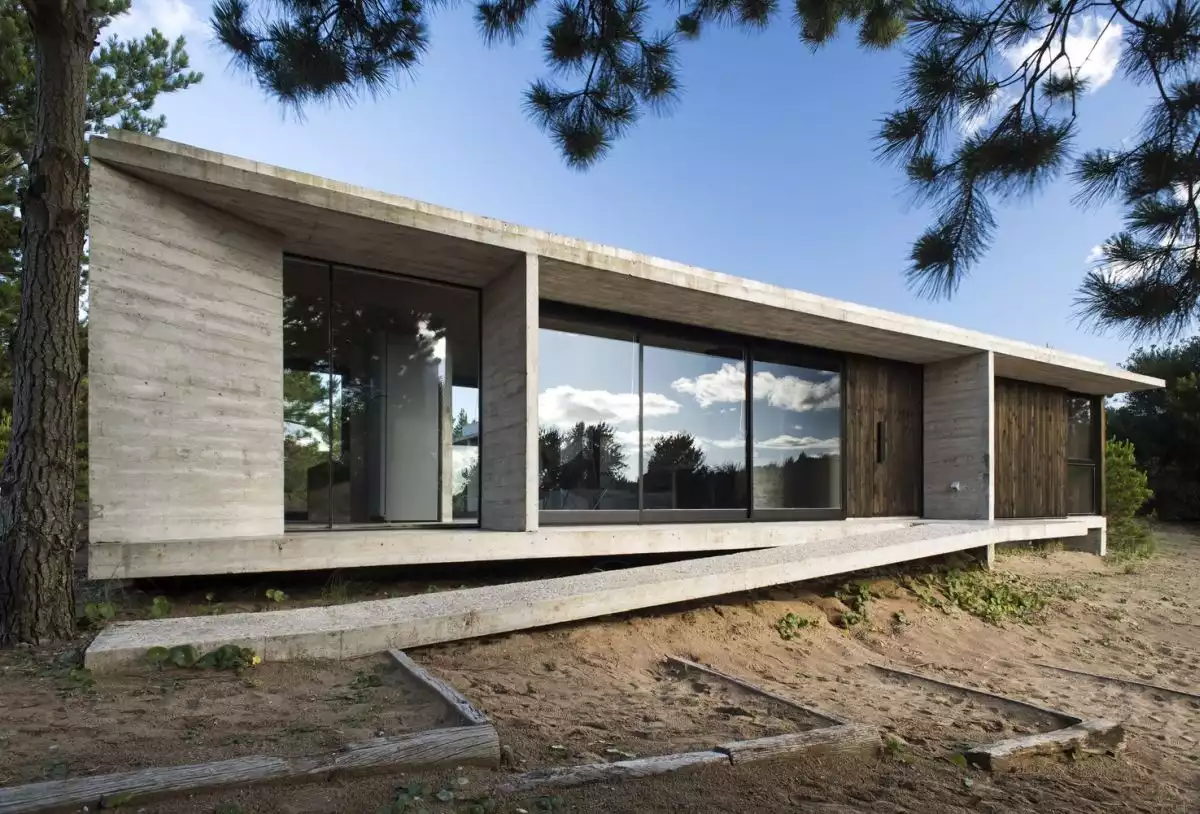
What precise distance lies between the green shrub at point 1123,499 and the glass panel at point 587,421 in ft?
36.6

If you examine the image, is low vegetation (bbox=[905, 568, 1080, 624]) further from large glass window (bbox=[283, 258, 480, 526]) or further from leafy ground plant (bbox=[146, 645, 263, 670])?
leafy ground plant (bbox=[146, 645, 263, 670])

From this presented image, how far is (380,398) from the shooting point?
7.59 metres

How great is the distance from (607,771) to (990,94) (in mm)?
4301

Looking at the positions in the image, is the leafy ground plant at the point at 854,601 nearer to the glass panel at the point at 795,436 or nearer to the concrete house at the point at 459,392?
the concrete house at the point at 459,392

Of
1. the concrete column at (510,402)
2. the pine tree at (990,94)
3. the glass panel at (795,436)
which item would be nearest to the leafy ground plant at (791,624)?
the concrete column at (510,402)

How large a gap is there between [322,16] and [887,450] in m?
8.89

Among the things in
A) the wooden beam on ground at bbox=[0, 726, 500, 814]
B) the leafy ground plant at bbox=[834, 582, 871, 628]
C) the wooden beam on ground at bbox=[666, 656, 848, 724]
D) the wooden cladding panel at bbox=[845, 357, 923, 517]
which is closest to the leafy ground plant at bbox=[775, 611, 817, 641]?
the leafy ground plant at bbox=[834, 582, 871, 628]

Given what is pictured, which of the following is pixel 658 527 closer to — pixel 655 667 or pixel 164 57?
pixel 655 667

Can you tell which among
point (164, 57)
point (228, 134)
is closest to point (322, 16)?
point (228, 134)

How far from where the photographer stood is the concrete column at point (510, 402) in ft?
21.4

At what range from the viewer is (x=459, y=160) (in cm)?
1076

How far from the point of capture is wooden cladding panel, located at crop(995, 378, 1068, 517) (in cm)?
1188

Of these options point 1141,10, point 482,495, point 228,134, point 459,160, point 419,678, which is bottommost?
point 419,678

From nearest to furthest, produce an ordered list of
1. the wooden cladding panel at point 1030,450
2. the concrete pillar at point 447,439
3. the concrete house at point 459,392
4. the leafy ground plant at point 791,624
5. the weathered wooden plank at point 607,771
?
the weathered wooden plank at point 607,771
the concrete house at point 459,392
the leafy ground plant at point 791,624
the concrete pillar at point 447,439
the wooden cladding panel at point 1030,450
